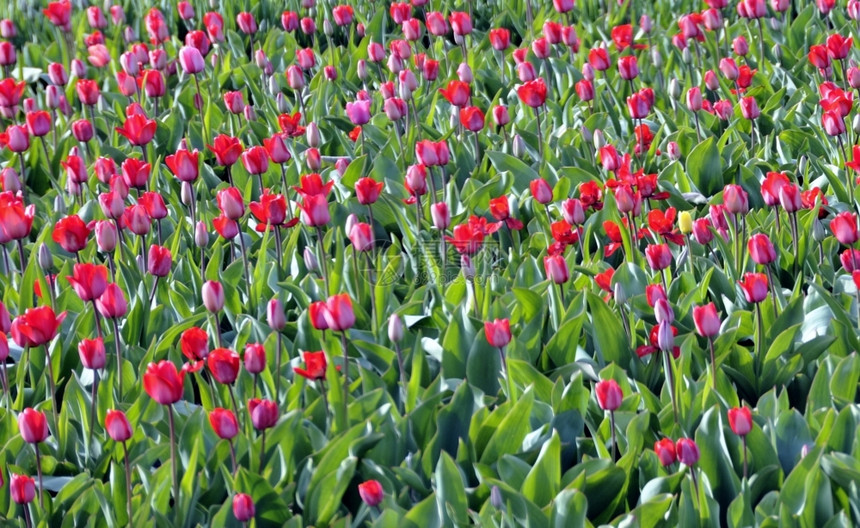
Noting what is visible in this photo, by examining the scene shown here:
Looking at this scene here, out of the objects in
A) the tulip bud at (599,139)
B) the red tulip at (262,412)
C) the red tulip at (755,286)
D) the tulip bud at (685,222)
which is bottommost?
the tulip bud at (599,139)

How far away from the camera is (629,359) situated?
2.52m

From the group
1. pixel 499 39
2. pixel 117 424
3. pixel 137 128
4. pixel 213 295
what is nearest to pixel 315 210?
Result: pixel 213 295

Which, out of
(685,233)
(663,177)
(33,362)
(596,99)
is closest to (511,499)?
(685,233)

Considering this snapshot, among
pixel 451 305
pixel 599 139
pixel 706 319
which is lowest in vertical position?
pixel 451 305

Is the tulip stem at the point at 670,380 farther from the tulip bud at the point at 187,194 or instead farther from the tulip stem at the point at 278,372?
the tulip bud at the point at 187,194

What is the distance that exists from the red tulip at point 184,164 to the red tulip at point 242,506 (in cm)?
136

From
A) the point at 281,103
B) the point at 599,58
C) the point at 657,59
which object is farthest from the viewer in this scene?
the point at 657,59

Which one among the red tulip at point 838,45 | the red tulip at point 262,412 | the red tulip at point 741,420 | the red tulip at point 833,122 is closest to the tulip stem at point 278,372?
the red tulip at point 262,412

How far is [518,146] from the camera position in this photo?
3.58 meters

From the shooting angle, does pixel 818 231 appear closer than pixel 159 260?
No

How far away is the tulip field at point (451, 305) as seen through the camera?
207 centimetres

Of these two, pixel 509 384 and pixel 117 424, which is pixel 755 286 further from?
pixel 117 424

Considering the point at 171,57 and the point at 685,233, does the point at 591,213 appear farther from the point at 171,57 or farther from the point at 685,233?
the point at 171,57

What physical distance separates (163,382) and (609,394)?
31.2 inches
